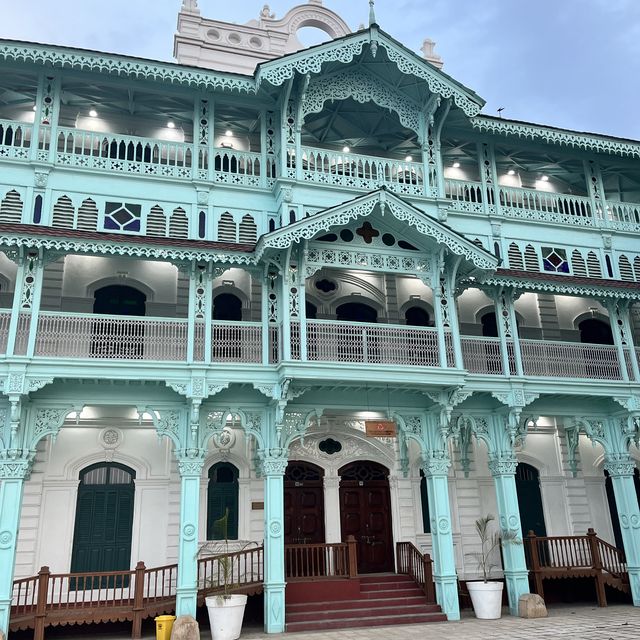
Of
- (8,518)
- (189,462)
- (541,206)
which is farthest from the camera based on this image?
(541,206)

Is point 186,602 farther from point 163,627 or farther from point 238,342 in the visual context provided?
point 238,342

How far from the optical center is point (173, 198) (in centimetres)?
1723

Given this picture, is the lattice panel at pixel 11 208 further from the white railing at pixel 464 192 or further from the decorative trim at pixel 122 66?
the white railing at pixel 464 192

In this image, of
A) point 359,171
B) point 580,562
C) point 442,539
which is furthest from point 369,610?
point 359,171

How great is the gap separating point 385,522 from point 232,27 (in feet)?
66.0

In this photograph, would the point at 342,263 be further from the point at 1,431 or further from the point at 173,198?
the point at 1,431

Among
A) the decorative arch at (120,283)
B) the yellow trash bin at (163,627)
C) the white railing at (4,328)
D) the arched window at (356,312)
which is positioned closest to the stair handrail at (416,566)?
the yellow trash bin at (163,627)

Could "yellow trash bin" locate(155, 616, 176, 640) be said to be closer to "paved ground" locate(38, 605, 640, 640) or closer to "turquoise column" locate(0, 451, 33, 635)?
"paved ground" locate(38, 605, 640, 640)

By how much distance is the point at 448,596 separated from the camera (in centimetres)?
1594

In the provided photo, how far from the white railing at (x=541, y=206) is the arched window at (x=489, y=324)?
129 inches

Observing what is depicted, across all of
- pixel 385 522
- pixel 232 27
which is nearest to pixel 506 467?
pixel 385 522

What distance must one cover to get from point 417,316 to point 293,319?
6049 millimetres

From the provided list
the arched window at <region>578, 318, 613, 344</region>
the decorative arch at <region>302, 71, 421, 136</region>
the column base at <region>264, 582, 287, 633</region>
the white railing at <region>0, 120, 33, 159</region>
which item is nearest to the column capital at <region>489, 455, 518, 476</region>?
the arched window at <region>578, 318, 613, 344</region>

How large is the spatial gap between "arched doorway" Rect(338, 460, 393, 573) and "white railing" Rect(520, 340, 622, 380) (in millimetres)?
5394
